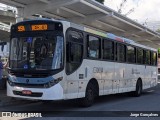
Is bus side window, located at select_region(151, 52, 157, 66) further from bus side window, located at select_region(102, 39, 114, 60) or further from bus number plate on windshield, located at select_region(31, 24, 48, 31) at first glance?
bus number plate on windshield, located at select_region(31, 24, 48, 31)

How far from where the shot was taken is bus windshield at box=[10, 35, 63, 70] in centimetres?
1204

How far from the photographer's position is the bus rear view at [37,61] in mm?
→ 11883

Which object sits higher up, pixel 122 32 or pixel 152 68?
pixel 122 32

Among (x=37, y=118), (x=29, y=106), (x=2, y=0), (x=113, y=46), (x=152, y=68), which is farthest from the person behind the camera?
(x=152, y=68)

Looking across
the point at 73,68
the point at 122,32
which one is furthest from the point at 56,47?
the point at 122,32

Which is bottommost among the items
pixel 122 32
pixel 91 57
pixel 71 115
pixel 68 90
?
pixel 71 115

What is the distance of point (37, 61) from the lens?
39.8 feet

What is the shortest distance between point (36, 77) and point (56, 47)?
3.97 ft

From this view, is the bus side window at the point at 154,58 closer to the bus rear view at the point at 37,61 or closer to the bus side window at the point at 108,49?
the bus side window at the point at 108,49

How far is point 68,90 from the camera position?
12406 millimetres

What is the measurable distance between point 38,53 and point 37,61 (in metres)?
0.28

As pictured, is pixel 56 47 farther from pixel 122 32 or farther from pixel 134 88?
pixel 122 32

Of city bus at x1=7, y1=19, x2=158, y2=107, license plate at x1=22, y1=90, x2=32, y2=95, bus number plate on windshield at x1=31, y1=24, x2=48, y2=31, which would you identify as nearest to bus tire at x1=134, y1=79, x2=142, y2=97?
city bus at x1=7, y1=19, x2=158, y2=107

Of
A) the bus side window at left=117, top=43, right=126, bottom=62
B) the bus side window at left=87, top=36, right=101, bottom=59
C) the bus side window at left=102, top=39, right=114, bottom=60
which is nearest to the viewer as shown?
the bus side window at left=87, top=36, right=101, bottom=59
